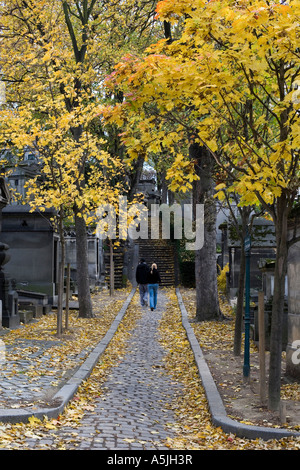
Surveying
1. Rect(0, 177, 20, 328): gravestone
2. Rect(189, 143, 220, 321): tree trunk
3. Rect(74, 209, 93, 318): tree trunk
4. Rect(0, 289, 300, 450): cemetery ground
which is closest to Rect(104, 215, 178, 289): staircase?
Rect(74, 209, 93, 318): tree trunk

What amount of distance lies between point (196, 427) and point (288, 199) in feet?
9.56

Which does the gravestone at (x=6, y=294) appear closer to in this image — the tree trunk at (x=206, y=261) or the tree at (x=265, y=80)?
the tree trunk at (x=206, y=261)

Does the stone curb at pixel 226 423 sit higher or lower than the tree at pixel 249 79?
lower

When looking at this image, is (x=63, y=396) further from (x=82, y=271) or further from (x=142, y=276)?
(x=142, y=276)

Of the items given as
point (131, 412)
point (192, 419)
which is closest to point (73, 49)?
point (131, 412)

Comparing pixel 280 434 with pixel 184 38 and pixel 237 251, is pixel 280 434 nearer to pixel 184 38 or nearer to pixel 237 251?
pixel 184 38

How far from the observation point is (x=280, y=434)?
604 cm

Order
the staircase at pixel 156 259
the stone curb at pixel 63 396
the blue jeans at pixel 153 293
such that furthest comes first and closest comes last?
the staircase at pixel 156 259, the blue jeans at pixel 153 293, the stone curb at pixel 63 396

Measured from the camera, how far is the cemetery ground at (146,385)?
5.91 m

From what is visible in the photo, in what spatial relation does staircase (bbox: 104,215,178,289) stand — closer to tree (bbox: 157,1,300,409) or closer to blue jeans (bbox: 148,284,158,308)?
blue jeans (bbox: 148,284,158,308)

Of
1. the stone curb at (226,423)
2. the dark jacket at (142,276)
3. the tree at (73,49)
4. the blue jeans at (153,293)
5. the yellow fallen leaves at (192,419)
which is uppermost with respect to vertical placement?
the tree at (73,49)

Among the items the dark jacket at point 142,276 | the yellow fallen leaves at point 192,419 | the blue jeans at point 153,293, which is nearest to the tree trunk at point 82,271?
the blue jeans at point 153,293

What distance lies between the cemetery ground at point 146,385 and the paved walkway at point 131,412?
2cm

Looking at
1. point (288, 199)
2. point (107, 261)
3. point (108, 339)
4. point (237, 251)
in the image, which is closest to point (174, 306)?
point (237, 251)
